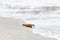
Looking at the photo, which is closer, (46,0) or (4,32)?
(4,32)

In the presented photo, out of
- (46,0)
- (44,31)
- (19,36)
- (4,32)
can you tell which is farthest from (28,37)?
(46,0)

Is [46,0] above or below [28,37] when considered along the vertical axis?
above

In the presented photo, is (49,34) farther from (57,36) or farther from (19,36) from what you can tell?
(19,36)

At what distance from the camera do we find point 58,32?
506 cm

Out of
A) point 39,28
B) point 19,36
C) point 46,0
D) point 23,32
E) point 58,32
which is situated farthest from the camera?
point 46,0

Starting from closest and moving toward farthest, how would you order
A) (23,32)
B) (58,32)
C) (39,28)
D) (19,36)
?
(19,36) → (23,32) → (58,32) → (39,28)

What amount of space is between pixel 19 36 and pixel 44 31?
108cm

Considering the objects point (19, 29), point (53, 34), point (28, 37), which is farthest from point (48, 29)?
point (28, 37)

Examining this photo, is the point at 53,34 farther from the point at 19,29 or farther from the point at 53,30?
the point at 19,29

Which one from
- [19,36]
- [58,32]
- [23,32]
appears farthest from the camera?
[58,32]

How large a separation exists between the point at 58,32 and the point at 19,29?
3.43 feet

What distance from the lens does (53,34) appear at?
488cm

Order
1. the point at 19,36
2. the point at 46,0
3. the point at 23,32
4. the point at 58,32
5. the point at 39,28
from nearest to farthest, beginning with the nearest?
the point at 19,36, the point at 23,32, the point at 58,32, the point at 39,28, the point at 46,0

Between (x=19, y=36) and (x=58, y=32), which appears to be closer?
(x=19, y=36)
